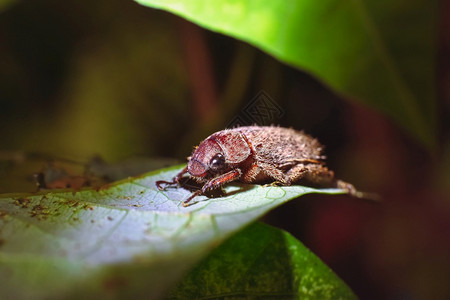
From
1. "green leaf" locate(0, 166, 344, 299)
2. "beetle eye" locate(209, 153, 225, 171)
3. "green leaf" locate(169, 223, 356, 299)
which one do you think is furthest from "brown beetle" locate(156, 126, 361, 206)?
"green leaf" locate(169, 223, 356, 299)

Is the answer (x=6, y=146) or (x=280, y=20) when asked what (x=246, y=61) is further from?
(x=6, y=146)

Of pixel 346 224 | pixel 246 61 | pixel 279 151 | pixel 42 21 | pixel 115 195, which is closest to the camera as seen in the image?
pixel 115 195

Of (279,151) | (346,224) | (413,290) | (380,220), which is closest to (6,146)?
(279,151)

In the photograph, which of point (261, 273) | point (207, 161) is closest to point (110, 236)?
point (261, 273)

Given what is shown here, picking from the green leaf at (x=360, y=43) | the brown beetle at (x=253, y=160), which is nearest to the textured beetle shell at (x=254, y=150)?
the brown beetle at (x=253, y=160)

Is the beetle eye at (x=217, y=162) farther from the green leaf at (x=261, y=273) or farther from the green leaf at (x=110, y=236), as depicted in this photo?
the green leaf at (x=261, y=273)

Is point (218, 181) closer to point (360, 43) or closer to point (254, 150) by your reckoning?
point (254, 150)
